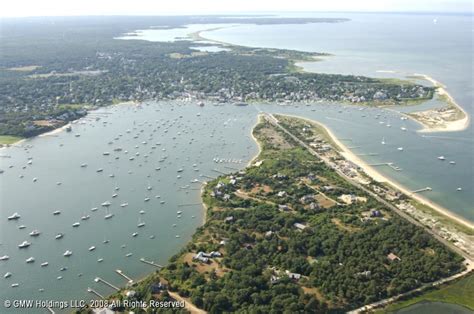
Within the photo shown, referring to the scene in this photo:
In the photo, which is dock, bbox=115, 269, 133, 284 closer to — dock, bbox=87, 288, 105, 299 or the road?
dock, bbox=87, 288, 105, 299

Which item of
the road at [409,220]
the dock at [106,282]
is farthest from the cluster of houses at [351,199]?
the dock at [106,282]

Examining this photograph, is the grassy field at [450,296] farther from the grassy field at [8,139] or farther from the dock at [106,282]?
the grassy field at [8,139]

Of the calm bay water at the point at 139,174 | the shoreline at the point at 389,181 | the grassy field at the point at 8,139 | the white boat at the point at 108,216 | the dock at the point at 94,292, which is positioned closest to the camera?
the dock at the point at 94,292

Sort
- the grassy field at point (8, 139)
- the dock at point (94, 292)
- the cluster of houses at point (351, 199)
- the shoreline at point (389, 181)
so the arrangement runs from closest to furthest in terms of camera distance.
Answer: the dock at point (94, 292)
the shoreline at point (389, 181)
the cluster of houses at point (351, 199)
the grassy field at point (8, 139)

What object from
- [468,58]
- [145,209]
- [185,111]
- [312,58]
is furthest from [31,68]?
[468,58]

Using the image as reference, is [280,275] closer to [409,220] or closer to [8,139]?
[409,220]

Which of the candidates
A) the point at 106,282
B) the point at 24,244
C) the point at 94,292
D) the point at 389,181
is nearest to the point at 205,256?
Answer: the point at 106,282

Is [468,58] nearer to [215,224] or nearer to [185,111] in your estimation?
[185,111]
